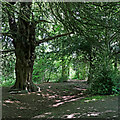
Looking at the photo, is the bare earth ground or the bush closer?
the bare earth ground

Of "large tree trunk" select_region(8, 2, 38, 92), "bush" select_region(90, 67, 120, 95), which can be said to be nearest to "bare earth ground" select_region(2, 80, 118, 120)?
"large tree trunk" select_region(8, 2, 38, 92)

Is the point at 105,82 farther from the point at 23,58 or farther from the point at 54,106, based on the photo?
the point at 23,58

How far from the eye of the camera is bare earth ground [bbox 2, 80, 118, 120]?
9.53ft

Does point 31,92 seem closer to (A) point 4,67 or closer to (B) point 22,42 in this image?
(A) point 4,67

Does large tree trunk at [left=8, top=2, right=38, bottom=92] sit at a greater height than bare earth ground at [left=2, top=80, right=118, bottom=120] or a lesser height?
greater

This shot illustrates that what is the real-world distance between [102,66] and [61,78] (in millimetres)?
3632

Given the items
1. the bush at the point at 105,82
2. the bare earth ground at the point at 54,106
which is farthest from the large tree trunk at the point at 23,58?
the bush at the point at 105,82

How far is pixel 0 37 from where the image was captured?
434 centimetres

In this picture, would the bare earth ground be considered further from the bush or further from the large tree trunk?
the bush

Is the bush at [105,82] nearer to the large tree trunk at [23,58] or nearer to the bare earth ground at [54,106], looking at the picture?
the bare earth ground at [54,106]

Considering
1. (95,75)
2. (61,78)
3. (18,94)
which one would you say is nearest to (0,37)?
(18,94)

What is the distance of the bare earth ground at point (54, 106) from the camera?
291cm

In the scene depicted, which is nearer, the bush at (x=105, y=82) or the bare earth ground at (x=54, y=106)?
the bare earth ground at (x=54, y=106)

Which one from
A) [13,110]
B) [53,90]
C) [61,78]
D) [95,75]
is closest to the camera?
[13,110]
